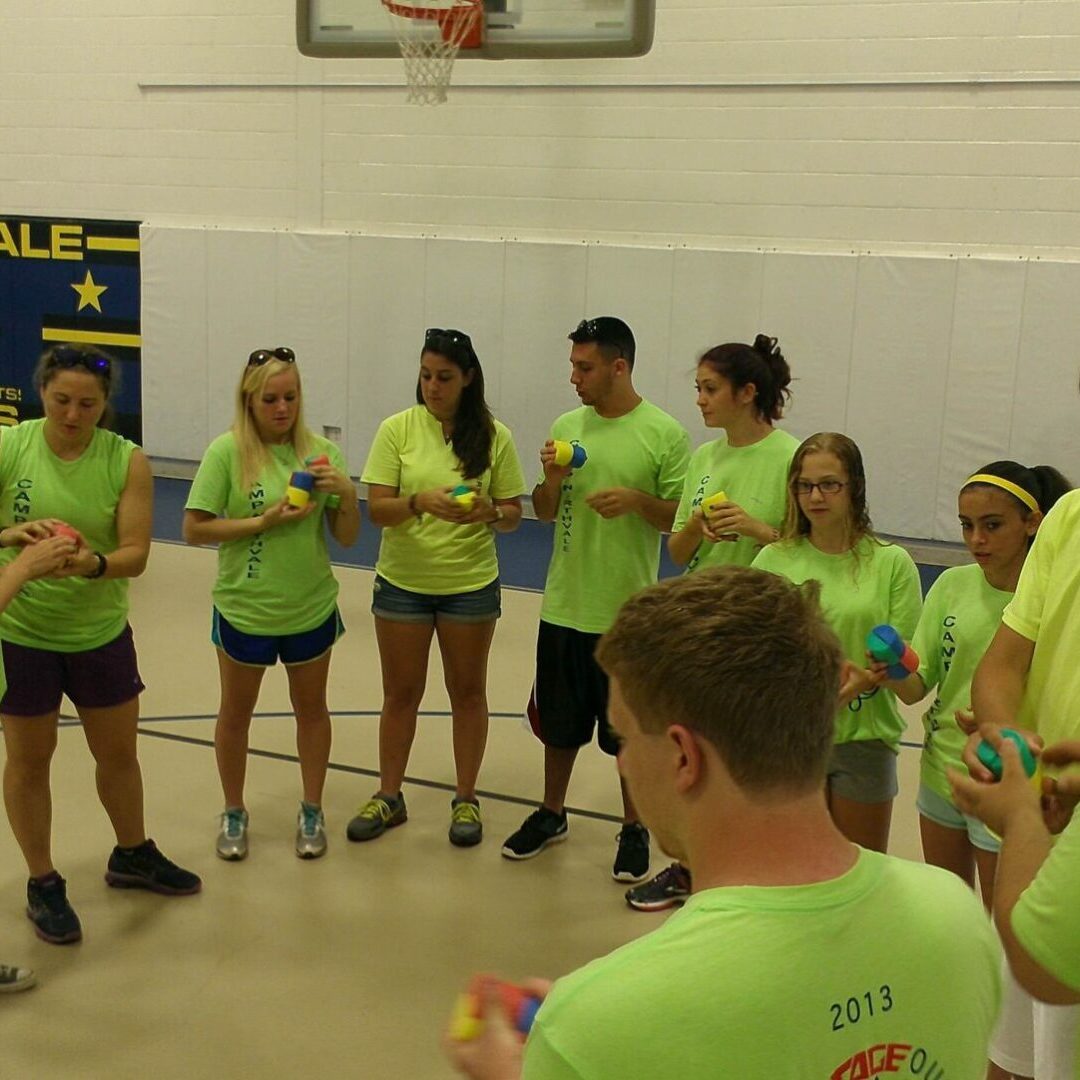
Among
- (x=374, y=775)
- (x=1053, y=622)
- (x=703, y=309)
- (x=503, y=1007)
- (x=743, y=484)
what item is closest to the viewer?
(x=503, y=1007)

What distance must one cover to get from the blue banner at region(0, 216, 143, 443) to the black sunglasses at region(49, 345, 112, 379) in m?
7.75

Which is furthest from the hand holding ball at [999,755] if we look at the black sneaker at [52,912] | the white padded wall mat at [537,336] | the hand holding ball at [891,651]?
the white padded wall mat at [537,336]

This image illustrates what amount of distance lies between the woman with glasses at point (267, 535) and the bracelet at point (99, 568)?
1.72ft

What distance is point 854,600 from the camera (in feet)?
11.6

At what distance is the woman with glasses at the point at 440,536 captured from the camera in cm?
458

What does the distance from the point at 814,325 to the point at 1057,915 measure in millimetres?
7982

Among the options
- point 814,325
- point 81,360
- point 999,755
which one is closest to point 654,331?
point 814,325

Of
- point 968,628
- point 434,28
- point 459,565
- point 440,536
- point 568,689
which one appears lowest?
point 568,689

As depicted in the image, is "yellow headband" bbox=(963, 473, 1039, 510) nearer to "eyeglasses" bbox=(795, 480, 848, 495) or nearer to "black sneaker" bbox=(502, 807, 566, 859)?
"eyeglasses" bbox=(795, 480, 848, 495)

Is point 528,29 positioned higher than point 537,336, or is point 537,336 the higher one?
point 528,29

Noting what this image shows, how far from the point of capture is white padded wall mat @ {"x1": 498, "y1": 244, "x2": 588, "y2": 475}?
9930 millimetres

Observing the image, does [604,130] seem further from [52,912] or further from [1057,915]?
[1057,915]

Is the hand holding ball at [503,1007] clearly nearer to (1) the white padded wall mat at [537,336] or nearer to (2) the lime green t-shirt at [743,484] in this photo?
(2) the lime green t-shirt at [743,484]

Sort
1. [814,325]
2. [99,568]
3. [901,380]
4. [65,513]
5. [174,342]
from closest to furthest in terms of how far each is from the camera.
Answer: [99,568]
[65,513]
[901,380]
[814,325]
[174,342]
